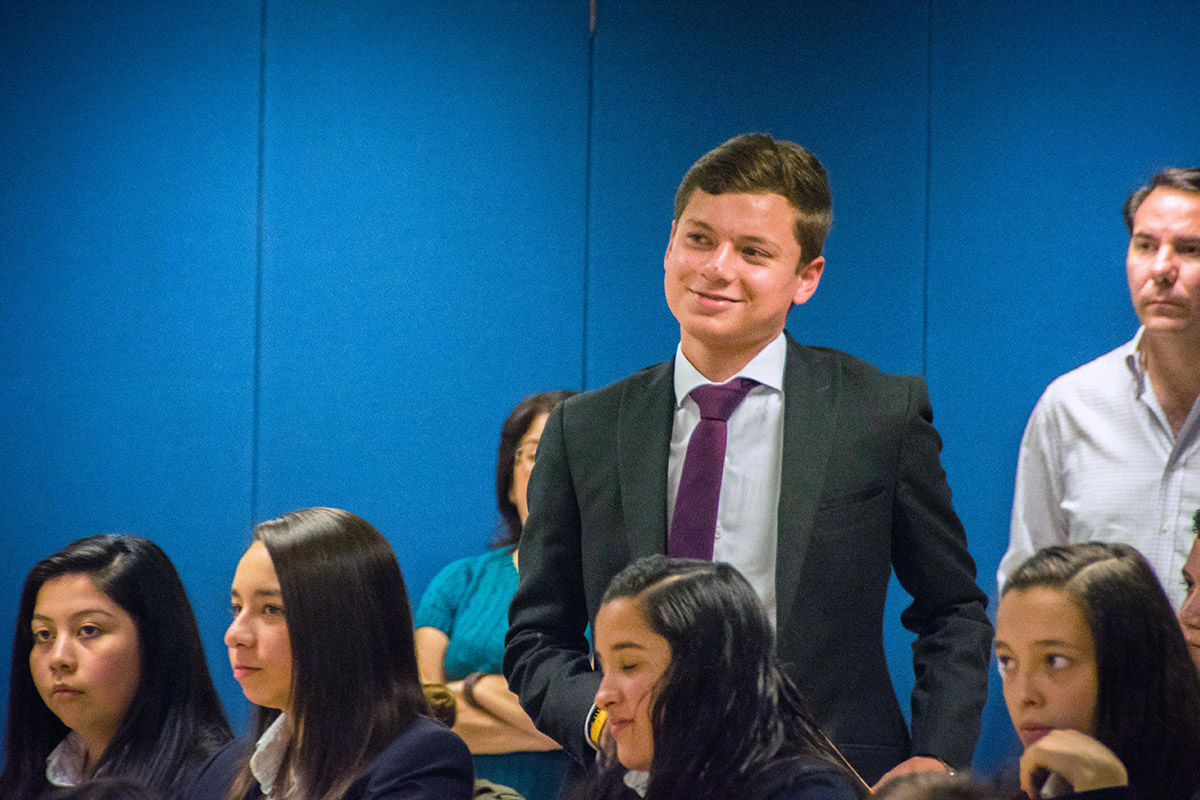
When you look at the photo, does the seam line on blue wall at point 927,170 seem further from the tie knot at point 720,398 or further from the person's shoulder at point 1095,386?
the tie knot at point 720,398

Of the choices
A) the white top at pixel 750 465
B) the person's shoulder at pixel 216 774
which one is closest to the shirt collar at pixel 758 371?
the white top at pixel 750 465

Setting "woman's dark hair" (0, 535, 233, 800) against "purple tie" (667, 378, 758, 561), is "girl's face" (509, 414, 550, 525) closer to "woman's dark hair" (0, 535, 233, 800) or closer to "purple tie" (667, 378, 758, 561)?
"woman's dark hair" (0, 535, 233, 800)

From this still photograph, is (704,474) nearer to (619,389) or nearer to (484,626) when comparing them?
(619,389)

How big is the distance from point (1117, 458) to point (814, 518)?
1.08 m

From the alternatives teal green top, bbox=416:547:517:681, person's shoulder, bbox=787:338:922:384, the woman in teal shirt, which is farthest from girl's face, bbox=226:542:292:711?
teal green top, bbox=416:547:517:681

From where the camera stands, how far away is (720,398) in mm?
1729

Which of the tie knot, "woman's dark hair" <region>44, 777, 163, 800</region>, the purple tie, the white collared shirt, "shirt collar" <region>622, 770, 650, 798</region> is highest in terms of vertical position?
the tie knot

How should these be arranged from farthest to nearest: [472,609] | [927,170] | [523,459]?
[927,170] → [523,459] → [472,609]

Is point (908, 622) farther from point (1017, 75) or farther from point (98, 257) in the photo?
point (98, 257)

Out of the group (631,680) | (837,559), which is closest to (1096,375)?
(837,559)

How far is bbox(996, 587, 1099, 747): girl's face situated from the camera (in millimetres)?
1092

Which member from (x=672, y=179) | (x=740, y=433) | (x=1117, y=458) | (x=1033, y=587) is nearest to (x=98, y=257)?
(x=672, y=179)

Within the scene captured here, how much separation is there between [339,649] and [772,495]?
632 millimetres

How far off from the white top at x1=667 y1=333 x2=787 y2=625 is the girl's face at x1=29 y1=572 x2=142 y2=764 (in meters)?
1.04
